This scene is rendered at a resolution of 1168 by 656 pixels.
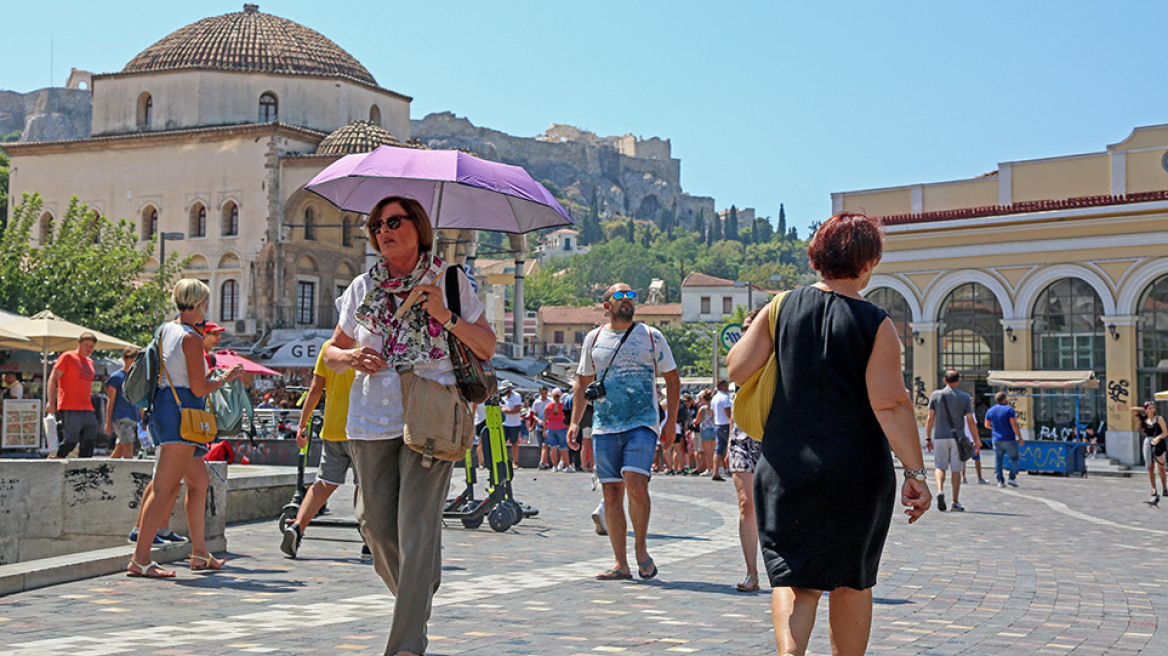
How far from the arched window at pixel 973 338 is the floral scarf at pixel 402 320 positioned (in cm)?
3500

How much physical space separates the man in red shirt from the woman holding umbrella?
38.2 ft

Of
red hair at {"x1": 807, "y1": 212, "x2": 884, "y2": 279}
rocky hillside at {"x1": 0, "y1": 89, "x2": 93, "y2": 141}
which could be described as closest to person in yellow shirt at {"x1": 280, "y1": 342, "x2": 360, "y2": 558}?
red hair at {"x1": 807, "y1": 212, "x2": 884, "y2": 279}

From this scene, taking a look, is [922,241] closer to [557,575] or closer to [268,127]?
[268,127]

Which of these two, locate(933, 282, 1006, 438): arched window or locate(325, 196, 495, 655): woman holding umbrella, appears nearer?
locate(325, 196, 495, 655): woman holding umbrella

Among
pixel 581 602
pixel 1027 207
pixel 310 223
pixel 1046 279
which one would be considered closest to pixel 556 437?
pixel 1046 279

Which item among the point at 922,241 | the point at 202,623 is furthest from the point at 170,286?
the point at 202,623

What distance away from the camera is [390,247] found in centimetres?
532

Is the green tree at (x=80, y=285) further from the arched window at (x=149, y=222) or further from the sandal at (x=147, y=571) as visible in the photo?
the sandal at (x=147, y=571)

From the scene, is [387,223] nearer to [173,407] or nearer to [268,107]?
[173,407]

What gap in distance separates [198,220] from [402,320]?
5020cm

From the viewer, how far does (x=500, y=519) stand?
11977 mm

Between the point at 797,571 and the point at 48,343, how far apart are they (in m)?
18.1

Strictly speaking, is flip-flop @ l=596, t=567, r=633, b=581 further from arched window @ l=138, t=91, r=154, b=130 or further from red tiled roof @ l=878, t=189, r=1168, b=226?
arched window @ l=138, t=91, r=154, b=130

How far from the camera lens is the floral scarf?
5223 millimetres
